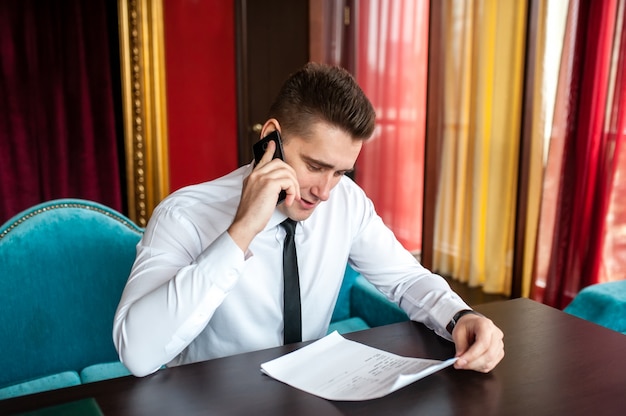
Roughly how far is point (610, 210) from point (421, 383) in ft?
8.07

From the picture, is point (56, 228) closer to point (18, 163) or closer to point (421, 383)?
point (421, 383)

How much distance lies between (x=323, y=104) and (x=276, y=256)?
1.33 ft

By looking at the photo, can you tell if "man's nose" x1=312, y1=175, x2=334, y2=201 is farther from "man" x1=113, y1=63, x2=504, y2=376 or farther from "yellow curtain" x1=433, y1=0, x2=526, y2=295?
"yellow curtain" x1=433, y1=0, x2=526, y2=295

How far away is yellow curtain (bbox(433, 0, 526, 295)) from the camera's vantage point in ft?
11.6

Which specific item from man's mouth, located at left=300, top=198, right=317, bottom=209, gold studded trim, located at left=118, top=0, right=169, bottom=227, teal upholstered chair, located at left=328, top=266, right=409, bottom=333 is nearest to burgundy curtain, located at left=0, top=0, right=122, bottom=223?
gold studded trim, located at left=118, top=0, right=169, bottom=227

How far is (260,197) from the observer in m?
1.19

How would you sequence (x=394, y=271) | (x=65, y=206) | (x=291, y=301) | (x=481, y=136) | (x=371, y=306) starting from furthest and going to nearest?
(x=481, y=136) < (x=371, y=306) < (x=65, y=206) < (x=394, y=271) < (x=291, y=301)

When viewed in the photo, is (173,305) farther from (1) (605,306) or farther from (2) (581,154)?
(2) (581,154)

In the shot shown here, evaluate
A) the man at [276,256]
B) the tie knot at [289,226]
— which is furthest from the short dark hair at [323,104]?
the tie knot at [289,226]

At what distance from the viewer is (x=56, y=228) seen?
1799 mm

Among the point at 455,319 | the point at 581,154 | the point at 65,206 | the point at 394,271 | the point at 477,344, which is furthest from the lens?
the point at 581,154

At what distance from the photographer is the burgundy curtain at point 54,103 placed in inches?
118

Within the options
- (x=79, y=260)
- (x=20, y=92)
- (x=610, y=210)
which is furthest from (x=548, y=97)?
(x=20, y=92)

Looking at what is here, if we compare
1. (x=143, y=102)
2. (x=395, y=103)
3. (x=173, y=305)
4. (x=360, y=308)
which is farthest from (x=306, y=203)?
(x=395, y=103)
